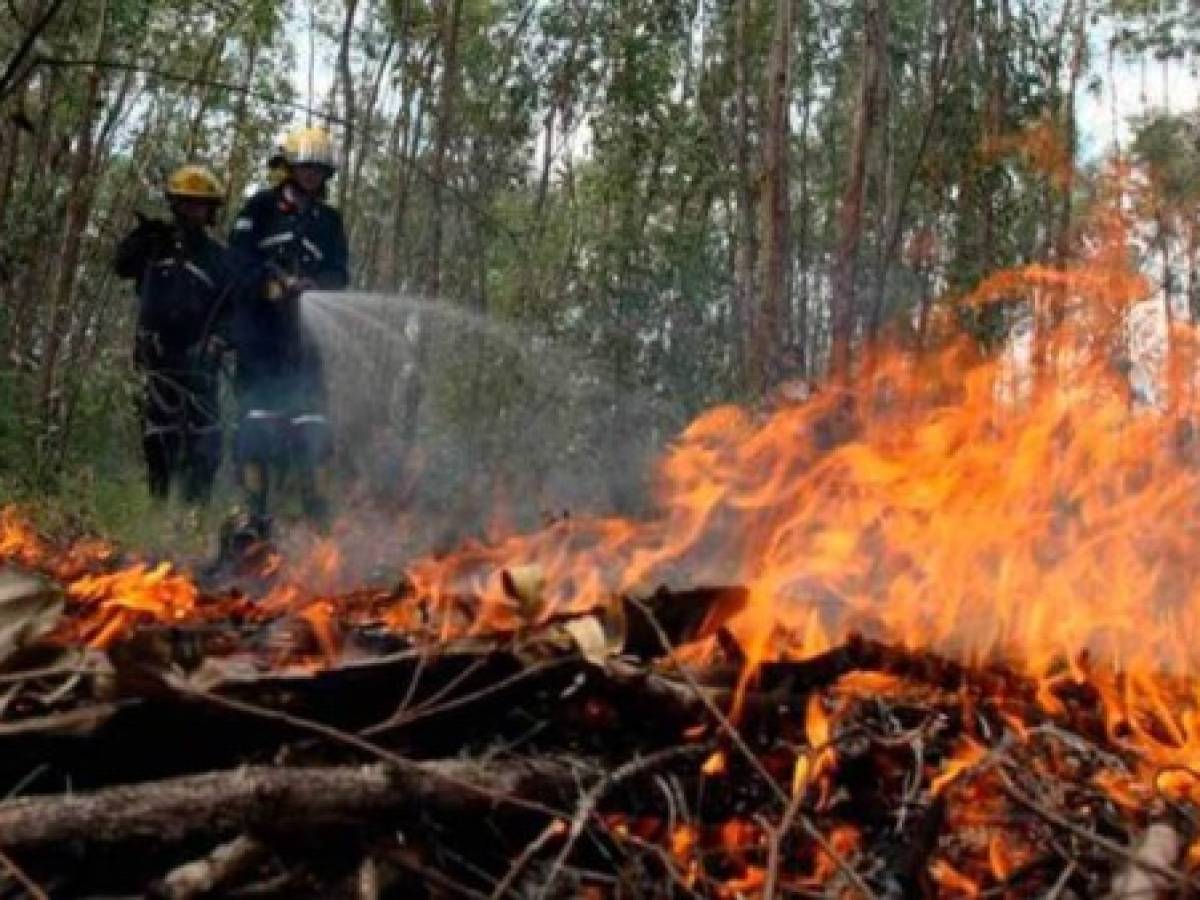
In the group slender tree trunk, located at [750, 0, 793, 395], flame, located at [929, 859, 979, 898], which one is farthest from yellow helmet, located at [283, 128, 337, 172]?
flame, located at [929, 859, 979, 898]

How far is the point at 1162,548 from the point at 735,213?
75.4 feet

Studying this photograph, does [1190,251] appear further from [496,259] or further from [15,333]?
[15,333]

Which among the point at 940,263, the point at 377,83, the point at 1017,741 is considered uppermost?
the point at 377,83

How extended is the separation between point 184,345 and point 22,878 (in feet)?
23.7

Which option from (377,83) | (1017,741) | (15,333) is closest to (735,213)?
(377,83)

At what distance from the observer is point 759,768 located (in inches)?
81.3

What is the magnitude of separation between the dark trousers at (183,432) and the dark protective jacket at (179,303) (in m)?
0.10

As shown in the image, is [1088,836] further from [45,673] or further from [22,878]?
[45,673]

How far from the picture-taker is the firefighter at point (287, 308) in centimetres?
755

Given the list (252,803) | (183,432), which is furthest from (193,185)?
(252,803)

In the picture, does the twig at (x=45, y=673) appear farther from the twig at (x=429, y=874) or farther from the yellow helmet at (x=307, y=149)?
the yellow helmet at (x=307, y=149)

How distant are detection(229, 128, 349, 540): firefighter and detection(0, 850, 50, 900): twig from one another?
5.84 meters

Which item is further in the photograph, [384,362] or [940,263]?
[940,263]

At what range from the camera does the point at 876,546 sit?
3396mm
